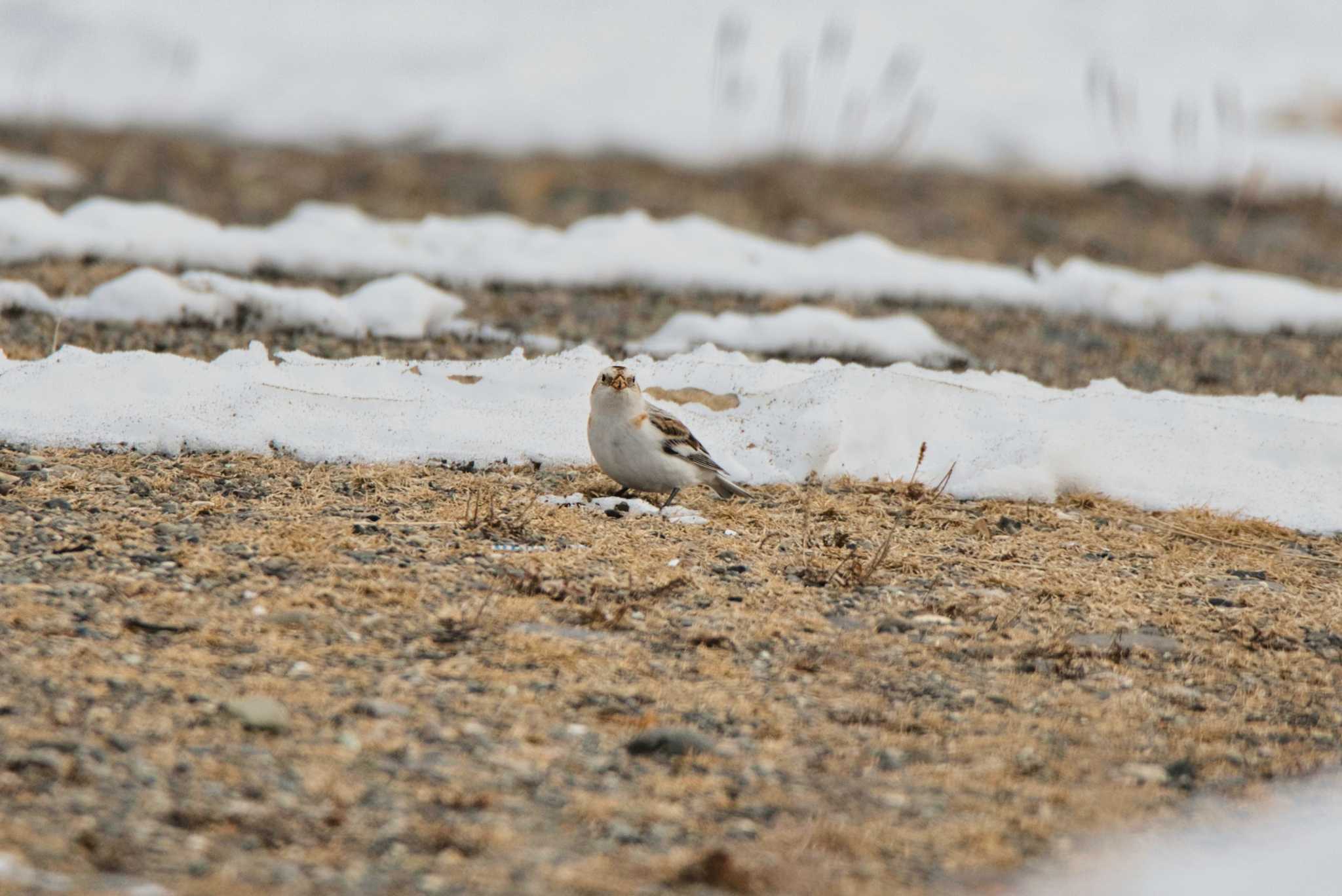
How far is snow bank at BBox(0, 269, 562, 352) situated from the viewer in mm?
10922

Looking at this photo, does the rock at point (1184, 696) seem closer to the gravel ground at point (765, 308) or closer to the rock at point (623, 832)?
the rock at point (623, 832)

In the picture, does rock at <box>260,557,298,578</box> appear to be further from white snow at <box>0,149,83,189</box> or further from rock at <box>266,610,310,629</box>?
white snow at <box>0,149,83,189</box>

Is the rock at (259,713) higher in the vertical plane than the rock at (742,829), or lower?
higher

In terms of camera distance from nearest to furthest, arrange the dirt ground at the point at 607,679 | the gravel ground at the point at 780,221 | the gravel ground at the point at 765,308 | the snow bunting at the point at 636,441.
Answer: the dirt ground at the point at 607,679, the snow bunting at the point at 636,441, the gravel ground at the point at 765,308, the gravel ground at the point at 780,221

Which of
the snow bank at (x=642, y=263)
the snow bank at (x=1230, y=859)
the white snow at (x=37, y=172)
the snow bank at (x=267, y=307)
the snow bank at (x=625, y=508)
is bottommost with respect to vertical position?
the snow bank at (x=1230, y=859)

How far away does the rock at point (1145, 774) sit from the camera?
436 centimetres

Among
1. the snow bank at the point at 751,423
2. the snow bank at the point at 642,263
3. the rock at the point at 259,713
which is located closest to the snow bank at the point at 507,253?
the snow bank at the point at 642,263

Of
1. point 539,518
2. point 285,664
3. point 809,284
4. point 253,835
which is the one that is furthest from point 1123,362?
point 253,835

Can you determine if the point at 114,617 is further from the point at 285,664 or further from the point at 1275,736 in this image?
the point at 1275,736

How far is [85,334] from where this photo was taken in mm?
10234

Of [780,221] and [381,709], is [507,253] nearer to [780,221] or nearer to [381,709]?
[780,221]

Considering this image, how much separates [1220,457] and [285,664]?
5227 mm

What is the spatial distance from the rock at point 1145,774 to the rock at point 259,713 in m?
2.34

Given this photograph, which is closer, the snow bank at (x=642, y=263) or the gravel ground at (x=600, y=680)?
the gravel ground at (x=600, y=680)
